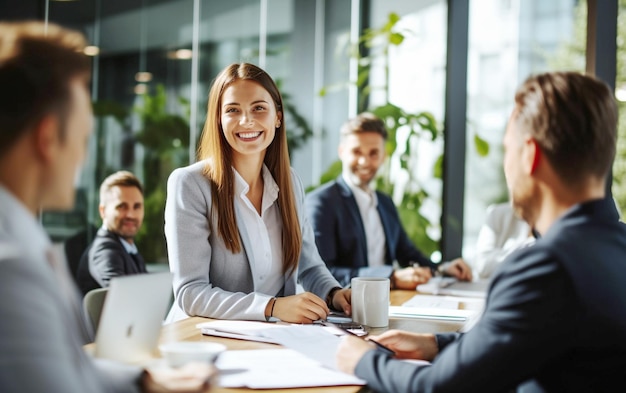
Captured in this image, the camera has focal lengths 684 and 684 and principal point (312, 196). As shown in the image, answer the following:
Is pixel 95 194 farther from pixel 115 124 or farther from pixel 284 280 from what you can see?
pixel 284 280

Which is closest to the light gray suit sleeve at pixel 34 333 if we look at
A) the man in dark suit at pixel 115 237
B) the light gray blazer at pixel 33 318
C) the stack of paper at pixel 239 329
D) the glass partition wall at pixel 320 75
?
the light gray blazer at pixel 33 318

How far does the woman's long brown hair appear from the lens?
214 centimetres

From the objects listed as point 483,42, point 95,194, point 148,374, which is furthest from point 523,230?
point 148,374

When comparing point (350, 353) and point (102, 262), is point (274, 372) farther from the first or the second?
point (102, 262)

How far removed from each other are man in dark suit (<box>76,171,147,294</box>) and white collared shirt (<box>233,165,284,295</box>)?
1.15m

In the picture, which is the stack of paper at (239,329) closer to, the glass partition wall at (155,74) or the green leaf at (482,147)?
the glass partition wall at (155,74)

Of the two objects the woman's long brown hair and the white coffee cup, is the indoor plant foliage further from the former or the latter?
the white coffee cup

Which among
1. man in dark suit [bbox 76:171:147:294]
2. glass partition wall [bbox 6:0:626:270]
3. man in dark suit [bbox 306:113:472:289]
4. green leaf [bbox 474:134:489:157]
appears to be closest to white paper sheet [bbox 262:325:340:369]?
man in dark suit [bbox 306:113:472:289]

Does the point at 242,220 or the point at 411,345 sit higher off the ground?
the point at 242,220

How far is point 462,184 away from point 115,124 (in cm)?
239

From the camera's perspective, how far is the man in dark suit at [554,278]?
115cm

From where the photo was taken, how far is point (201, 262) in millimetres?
2055

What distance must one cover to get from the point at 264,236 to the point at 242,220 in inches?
4.2

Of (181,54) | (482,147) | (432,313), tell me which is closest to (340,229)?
(432,313)
